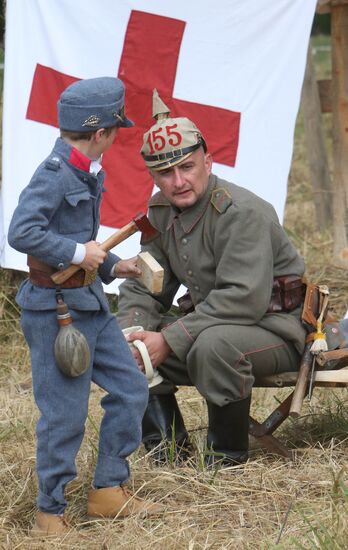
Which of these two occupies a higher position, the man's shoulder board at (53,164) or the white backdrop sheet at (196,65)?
the man's shoulder board at (53,164)

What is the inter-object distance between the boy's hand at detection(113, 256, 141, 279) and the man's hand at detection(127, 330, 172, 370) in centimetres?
45

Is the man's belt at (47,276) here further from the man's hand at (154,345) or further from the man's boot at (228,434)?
the man's boot at (228,434)

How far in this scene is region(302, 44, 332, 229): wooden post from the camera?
6.80 m

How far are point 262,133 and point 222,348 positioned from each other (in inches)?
74.1

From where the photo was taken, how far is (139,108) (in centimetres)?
541

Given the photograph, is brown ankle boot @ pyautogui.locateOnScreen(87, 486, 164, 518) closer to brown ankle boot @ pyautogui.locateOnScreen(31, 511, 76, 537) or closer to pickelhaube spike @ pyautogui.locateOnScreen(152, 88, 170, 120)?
brown ankle boot @ pyautogui.locateOnScreen(31, 511, 76, 537)

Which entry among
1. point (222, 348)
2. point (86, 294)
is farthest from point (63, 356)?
point (222, 348)

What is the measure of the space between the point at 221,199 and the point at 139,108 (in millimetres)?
1790

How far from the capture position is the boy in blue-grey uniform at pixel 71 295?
3.03 m

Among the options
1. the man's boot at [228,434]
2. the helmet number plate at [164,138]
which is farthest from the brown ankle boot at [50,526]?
the helmet number plate at [164,138]

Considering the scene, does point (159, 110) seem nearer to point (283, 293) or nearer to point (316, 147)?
point (283, 293)

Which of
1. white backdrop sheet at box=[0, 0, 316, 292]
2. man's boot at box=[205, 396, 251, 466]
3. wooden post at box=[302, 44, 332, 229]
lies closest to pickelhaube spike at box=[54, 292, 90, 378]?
man's boot at box=[205, 396, 251, 466]

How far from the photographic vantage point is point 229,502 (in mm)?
3449

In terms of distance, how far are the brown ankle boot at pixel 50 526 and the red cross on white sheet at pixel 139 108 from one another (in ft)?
7.66
